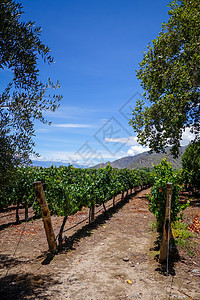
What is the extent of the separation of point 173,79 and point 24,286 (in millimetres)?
16174

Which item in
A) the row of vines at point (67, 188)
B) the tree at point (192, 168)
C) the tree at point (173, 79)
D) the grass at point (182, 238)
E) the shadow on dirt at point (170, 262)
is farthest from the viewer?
the tree at point (192, 168)

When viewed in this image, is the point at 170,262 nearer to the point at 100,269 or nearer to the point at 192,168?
the point at 100,269

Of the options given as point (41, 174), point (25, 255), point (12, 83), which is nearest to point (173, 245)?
point (25, 255)

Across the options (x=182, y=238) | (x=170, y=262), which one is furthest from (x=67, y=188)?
(x=182, y=238)

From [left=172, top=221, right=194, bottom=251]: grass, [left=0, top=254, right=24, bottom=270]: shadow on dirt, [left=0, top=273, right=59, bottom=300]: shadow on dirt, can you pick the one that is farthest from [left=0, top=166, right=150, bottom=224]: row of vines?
[left=172, top=221, right=194, bottom=251]: grass

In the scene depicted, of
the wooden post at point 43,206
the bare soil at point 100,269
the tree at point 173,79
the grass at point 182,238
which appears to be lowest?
the bare soil at point 100,269

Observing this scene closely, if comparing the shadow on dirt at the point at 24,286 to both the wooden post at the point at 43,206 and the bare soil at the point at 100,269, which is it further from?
the wooden post at the point at 43,206

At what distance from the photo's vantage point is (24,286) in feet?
16.4

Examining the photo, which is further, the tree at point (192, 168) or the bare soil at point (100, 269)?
the tree at point (192, 168)

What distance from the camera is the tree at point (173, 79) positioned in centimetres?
1498

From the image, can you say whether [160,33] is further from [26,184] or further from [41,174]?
[26,184]

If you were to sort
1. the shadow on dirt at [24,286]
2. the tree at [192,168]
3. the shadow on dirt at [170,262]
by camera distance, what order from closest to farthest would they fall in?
the shadow on dirt at [24,286] < the shadow on dirt at [170,262] < the tree at [192,168]

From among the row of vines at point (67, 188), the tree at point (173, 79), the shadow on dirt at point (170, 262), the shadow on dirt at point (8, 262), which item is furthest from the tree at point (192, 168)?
the shadow on dirt at point (8, 262)

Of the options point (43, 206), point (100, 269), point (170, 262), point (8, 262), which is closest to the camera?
point (100, 269)
